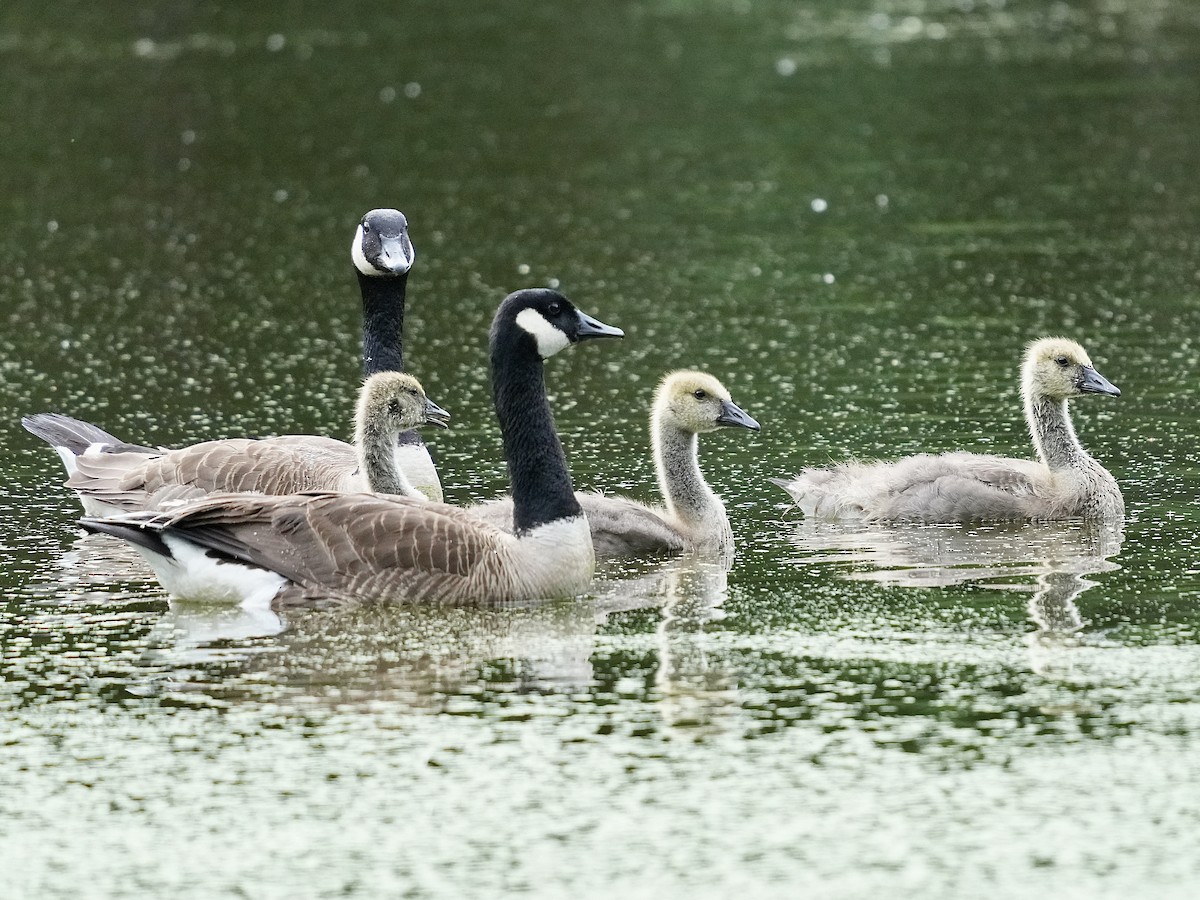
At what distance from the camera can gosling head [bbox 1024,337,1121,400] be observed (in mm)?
10992

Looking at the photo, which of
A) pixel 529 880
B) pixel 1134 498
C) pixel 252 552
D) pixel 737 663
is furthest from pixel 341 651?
pixel 1134 498

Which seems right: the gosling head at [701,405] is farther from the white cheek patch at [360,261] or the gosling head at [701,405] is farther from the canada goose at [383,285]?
the white cheek patch at [360,261]

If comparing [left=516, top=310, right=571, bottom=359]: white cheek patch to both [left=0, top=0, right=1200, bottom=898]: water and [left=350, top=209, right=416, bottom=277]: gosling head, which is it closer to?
[left=0, top=0, right=1200, bottom=898]: water

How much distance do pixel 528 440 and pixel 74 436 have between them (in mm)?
3228

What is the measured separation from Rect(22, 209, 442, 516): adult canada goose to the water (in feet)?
1.26

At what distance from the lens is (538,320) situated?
9.22 m

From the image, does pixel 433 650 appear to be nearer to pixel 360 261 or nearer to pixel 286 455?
pixel 286 455

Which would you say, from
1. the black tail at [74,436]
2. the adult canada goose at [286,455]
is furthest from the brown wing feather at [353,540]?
the black tail at [74,436]

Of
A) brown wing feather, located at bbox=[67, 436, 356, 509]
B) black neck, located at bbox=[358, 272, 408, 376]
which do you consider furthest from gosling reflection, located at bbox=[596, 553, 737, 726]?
black neck, located at bbox=[358, 272, 408, 376]

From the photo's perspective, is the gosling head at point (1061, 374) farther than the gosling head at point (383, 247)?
No

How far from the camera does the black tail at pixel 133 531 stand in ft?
28.9

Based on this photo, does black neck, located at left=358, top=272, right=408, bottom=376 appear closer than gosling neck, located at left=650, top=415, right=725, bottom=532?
No

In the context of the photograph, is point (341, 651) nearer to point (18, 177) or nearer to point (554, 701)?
point (554, 701)

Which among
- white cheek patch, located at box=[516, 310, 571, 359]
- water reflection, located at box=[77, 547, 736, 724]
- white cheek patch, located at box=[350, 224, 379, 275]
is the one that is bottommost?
water reflection, located at box=[77, 547, 736, 724]
